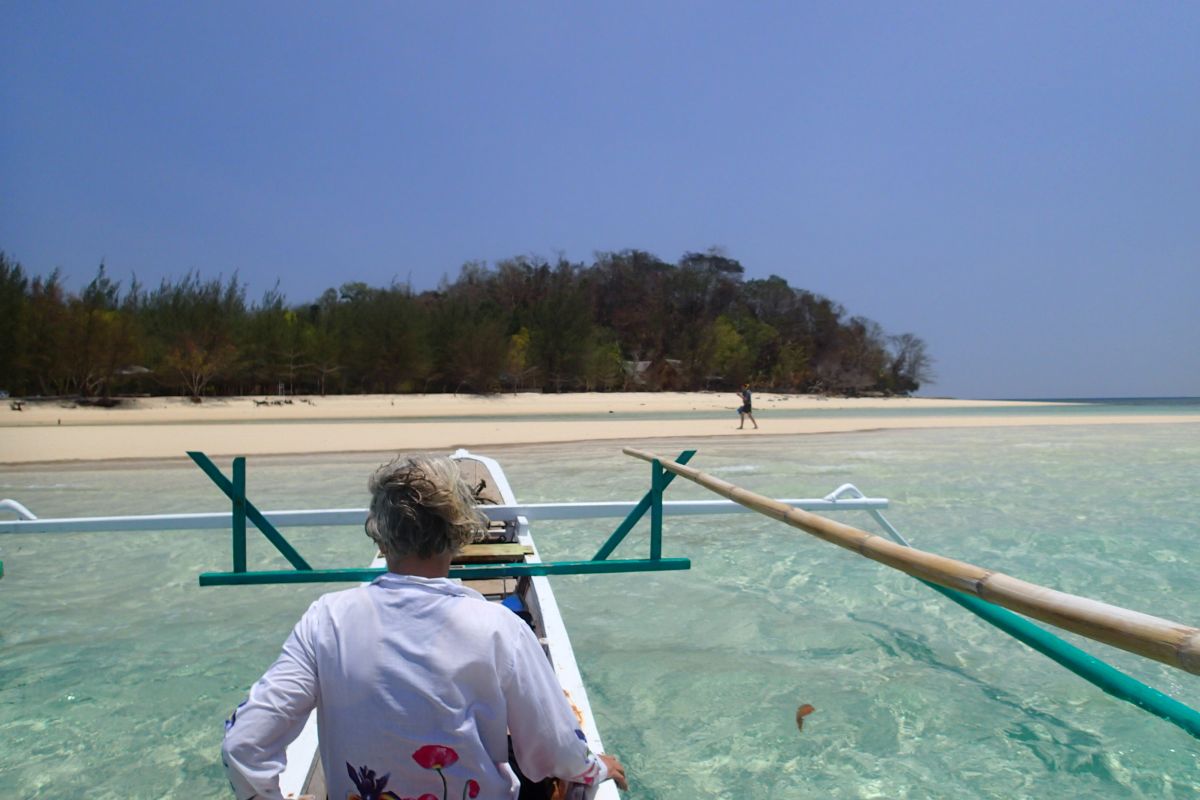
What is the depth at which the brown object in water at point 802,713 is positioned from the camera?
3486 mm

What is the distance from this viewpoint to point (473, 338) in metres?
39.8

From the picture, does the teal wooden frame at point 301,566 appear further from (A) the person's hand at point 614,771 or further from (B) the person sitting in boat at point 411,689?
(B) the person sitting in boat at point 411,689

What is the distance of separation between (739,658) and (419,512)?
3.29 metres

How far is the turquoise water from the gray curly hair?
1.97m

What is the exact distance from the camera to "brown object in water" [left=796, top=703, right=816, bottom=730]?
3486 millimetres

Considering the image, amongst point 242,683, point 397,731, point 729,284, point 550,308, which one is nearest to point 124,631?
point 242,683

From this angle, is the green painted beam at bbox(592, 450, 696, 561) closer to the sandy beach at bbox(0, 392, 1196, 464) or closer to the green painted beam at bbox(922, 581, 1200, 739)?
the green painted beam at bbox(922, 581, 1200, 739)

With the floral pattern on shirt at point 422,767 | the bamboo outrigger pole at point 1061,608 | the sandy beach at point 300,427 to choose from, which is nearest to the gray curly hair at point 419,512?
the floral pattern on shirt at point 422,767

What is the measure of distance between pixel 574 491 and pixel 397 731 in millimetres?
8317

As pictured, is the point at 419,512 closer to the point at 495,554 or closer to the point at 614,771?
the point at 614,771

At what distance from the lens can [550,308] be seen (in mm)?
46688

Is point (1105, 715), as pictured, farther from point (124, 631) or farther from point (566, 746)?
point (124, 631)

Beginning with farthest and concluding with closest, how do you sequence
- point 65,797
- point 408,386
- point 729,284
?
point 729,284
point 408,386
point 65,797

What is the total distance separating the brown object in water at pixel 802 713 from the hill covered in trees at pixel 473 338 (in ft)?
97.3
